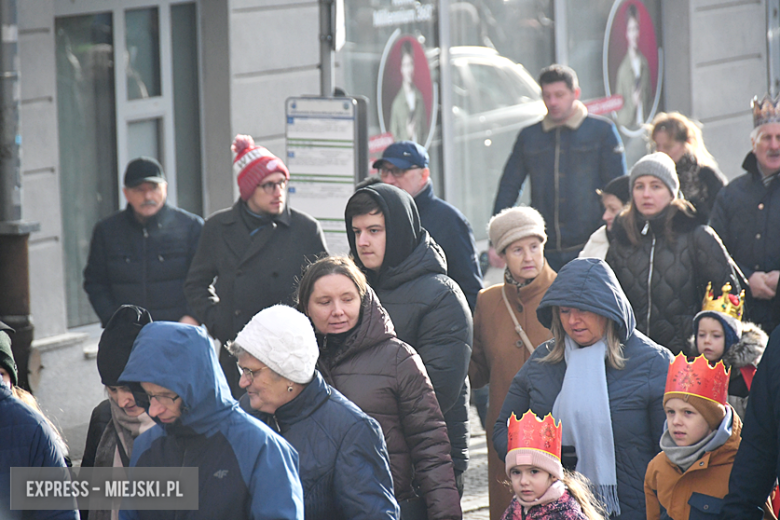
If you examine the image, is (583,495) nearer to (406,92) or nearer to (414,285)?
(414,285)

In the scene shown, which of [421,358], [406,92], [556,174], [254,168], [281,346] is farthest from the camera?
[406,92]

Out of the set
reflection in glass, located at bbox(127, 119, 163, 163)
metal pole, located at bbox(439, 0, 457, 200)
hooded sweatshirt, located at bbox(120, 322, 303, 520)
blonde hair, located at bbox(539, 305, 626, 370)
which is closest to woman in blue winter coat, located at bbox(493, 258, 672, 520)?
blonde hair, located at bbox(539, 305, 626, 370)

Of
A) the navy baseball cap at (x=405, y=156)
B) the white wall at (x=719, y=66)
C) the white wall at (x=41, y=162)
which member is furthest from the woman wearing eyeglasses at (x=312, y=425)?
the white wall at (x=719, y=66)

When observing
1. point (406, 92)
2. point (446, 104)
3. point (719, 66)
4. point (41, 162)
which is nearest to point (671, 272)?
point (41, 162)

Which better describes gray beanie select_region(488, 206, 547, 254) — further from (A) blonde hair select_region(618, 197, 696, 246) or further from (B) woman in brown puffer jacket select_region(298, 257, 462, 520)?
(B) woman in brown puffer jacket select_region(298, 257, 462, 520)

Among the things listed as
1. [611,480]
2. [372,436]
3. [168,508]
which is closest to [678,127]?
[611,480]

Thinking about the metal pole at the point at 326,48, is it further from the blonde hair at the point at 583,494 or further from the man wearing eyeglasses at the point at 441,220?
the blonde hair at the point at 583,494

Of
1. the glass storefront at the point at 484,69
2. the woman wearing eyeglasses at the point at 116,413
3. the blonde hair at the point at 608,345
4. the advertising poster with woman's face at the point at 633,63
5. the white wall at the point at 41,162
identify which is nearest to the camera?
the woman wearing eyeglasses at the point at 116,413

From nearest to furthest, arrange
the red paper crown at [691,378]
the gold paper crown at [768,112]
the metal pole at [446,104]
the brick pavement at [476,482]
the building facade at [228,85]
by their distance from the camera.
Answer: the red paper crown at [691,378] → the brick pavement at [476,482] → the gold paper crown at [768,112] → the building facade at [228,85] → the metal pole at [446,104]

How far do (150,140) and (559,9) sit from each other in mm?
5439

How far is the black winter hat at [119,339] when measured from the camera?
14.2 feet

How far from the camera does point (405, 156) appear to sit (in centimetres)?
668

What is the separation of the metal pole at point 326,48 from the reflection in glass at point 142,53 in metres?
1.93

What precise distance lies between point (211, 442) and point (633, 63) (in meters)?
11.2
